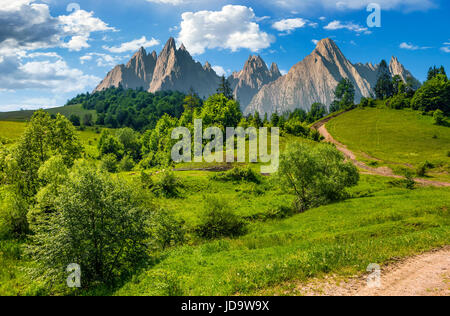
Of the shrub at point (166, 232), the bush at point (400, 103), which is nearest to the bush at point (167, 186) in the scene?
the shrub at point (166, 232)

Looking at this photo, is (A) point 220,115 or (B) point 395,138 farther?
(B) point 395,138

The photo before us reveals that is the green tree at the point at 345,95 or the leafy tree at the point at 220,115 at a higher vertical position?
the green tree at the point at 345,95

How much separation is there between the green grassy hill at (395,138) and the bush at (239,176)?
4148 cm

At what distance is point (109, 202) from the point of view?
1994cm

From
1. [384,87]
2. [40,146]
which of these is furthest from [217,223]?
[384,87]

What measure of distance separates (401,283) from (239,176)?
46453 millimetres

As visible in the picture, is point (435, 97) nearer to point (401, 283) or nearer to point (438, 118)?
point (438, 118)

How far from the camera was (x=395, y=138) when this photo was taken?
10869 centimetres

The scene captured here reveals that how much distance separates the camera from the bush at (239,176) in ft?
195

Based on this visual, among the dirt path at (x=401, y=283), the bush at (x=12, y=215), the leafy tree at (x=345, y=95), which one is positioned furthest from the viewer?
the leafy tree at (x=345, y=95)

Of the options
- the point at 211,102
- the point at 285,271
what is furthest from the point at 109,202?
the point at 211,102

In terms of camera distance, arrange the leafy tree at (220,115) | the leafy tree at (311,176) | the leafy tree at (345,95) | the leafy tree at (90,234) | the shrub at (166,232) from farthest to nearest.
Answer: the leafy tree at (345,95) → the leafy tree at (220,115) → the leafy tree at (311,176) → the shrub at (166,232) → the leafy tree at (90,234)

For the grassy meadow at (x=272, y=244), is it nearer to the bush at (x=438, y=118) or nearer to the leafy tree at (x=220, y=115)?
the leafy tree at (x=220, y=115)

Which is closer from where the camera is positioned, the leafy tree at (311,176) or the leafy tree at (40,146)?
the leafy tree at (40,146)
